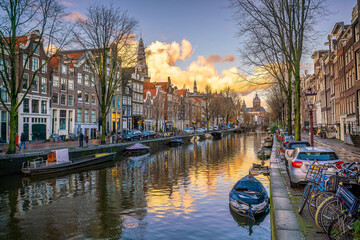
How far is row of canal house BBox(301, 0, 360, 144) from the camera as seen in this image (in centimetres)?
3547

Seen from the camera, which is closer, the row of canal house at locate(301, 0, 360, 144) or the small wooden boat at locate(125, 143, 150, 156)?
the row of canal house at locate(301, 0, 360, 144)

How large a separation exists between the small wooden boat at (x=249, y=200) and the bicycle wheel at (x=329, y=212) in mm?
5411

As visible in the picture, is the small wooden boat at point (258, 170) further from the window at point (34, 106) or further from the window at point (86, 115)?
the window at point (86, 115)

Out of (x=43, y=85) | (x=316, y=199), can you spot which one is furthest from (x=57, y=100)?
(x=316, y=199)

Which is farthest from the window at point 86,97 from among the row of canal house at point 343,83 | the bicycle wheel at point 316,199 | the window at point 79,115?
the bicycle wheel at point 316,199

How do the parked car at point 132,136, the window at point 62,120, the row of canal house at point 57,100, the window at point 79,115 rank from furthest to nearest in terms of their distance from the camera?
the window at point 79,115, the parked car at point 132,136, the window at point 62,120, the row of canal house at point 57,100

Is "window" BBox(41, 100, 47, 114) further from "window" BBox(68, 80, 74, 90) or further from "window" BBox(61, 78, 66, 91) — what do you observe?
"window" BBox(68, 80, 74, 90)

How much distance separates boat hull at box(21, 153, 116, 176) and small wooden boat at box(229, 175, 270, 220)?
17.7 metres

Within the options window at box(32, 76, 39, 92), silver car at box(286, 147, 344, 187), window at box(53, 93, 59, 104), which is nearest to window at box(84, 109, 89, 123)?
window at box(53, 93, 59, 104)

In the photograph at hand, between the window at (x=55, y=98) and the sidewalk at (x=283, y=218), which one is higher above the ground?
the window at (x=55, y=98)

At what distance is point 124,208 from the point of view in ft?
47.6

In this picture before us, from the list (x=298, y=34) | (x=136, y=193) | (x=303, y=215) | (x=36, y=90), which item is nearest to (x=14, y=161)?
(x=136, y=193)

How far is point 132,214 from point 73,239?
332 cm

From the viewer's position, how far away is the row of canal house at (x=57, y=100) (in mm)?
40188
